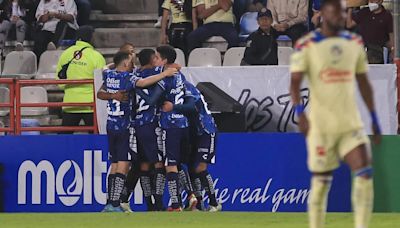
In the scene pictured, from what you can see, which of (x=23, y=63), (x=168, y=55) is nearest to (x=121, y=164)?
(x=168, y=55)

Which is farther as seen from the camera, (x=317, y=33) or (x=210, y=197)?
(x=210, y=197)

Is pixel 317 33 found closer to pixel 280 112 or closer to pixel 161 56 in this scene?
pixel 161 56

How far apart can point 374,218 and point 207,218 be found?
2034mm

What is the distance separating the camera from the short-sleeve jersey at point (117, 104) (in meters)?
17.2

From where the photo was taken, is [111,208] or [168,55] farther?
[111,208]

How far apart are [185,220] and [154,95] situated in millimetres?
2060

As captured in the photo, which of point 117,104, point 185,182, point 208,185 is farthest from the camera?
point 185,182

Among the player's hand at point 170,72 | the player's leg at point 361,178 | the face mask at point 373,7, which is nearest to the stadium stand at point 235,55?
the face mask at point 373,7

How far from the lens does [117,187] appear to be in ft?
57.4

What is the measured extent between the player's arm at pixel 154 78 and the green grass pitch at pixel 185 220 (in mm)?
1682

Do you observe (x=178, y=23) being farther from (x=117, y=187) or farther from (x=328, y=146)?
(x=328, y=146)

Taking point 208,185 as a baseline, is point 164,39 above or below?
above

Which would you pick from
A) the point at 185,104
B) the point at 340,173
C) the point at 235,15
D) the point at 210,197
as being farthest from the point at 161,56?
the point at 235,15

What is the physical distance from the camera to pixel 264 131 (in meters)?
19.1
